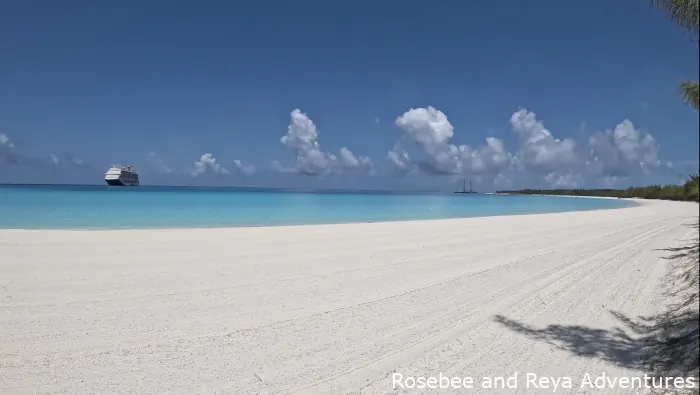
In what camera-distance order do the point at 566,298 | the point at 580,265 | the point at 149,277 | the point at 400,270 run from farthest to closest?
the point at 580,265
the point at 400,270
the point at 149,277
the point at 566,298

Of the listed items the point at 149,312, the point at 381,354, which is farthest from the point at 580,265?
the point at 149,312

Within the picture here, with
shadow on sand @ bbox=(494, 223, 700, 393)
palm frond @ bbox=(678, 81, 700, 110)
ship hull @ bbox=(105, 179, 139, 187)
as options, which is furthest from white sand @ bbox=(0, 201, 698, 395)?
ship hull @ bbox=(105, 179, 139, 187)

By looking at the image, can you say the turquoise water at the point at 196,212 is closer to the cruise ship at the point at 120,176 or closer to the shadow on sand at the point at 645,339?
the shadow on sand at the point at 645,339

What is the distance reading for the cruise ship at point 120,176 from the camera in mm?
143625

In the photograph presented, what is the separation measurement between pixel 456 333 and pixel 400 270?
12.9ft

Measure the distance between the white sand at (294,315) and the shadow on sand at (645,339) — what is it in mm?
79

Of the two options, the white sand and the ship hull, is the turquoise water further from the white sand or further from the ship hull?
the ship hull

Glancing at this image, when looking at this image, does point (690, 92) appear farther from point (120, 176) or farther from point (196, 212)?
point (120, 176)

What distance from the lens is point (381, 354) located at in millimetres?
4309

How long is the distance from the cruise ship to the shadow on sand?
531 feet

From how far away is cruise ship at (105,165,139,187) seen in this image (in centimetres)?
14362

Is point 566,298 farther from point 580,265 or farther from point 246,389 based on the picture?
point 246,389

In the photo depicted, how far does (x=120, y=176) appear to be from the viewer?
145m

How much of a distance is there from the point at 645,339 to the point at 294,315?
14.1 ft
